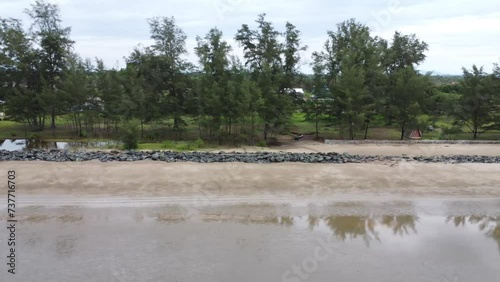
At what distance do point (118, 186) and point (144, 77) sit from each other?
2056cm

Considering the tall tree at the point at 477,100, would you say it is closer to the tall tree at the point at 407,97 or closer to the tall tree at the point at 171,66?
the tall tree at the point at 407,97

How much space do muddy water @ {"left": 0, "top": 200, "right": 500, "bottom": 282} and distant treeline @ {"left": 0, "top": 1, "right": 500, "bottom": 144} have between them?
17084 millimetres

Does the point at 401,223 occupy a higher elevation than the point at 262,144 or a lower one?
lower

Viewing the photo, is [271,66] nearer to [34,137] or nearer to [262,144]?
[262,144]

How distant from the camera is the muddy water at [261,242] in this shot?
848cm

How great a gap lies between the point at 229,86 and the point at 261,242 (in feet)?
65.1

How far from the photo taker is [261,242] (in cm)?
1003

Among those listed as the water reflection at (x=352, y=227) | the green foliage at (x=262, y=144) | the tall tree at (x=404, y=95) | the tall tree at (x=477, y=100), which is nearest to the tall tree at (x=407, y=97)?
the tall tree at (x=404, y=95)

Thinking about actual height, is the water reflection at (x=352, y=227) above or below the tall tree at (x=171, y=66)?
below

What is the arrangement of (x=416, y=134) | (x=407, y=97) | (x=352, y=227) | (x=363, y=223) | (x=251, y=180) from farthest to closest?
(x=407, y=97), (x=416, y=134), (x=251, y=180), (x=363, y=223), (x=352, y=227)

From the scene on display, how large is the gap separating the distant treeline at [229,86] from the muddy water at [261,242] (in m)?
17.1

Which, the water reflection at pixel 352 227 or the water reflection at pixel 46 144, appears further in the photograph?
the water reflection at pixel 46 144

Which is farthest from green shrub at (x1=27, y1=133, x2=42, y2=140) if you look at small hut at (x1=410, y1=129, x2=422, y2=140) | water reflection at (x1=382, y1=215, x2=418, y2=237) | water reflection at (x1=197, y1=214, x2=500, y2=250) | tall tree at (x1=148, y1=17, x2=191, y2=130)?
small hut at (x1=410, y1=129, x2=422, y2=140)

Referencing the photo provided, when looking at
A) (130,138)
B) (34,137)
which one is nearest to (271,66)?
(130,138)
